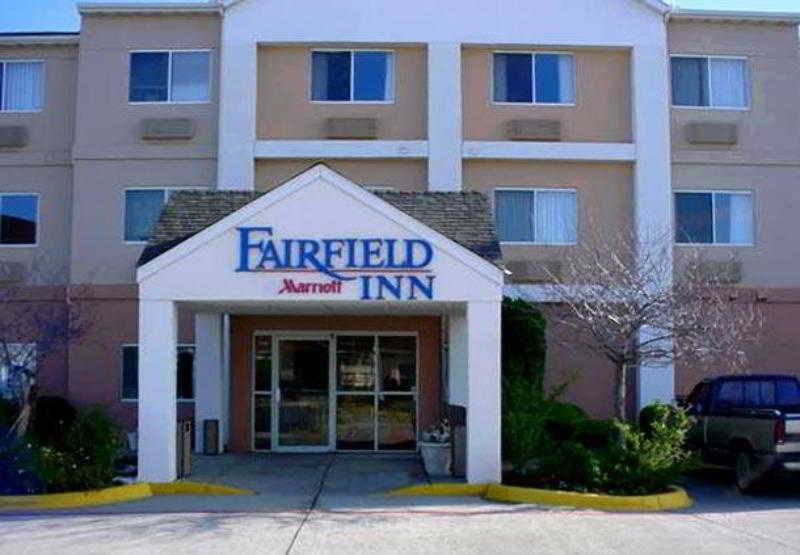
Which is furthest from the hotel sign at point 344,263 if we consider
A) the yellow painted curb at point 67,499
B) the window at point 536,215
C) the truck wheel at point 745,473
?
the window at point 536,215

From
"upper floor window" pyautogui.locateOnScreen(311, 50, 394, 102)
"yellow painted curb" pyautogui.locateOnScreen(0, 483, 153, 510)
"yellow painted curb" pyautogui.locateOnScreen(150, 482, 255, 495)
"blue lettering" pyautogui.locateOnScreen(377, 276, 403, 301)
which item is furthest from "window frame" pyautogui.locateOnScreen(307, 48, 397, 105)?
"yellow painted curb" pyautogui.locateOnScreen(0, 483, 153, 510)

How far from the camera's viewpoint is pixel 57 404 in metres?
22.2

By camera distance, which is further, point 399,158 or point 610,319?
point 399,158

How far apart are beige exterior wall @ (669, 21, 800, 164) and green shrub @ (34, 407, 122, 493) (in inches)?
558

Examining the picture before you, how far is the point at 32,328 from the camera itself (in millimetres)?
21109

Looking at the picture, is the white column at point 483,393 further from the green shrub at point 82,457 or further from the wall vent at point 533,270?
the wall vent at point 533,270

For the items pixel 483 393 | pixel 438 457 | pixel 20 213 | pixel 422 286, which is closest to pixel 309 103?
pixel 20 213

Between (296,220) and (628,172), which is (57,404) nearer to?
(296,220)

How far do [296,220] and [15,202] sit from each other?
34.8 ft

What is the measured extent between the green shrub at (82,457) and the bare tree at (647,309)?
24.6 feet

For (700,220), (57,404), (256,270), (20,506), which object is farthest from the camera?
(700,220)

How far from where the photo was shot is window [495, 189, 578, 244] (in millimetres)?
23328

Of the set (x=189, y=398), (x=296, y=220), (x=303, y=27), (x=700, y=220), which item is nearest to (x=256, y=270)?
(x=296, y=220)

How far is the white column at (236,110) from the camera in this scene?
75.4 ft
